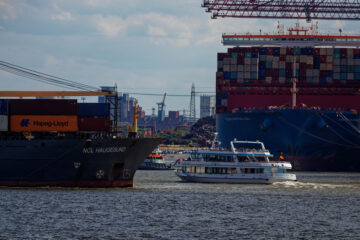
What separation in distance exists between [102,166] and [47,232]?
21567 mm

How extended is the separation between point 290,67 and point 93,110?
53408mm

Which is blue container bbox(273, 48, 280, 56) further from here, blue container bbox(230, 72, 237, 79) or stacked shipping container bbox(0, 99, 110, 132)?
stacked shipping container bbox(0, 99, 110, 132)

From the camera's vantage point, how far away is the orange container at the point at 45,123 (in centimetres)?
6456

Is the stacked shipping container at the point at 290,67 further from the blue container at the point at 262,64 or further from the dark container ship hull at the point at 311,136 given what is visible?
the dark container ship hull at the point at 311,136

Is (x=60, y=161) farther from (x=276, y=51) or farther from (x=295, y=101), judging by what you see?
(x=276, y=51)

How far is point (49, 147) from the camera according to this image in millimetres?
63344

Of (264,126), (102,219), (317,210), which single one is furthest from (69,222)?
(264,126)

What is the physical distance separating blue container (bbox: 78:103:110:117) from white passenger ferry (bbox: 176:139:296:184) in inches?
670

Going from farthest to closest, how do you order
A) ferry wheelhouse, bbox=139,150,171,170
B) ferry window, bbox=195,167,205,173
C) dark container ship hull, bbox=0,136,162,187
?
ferry wheelhouse, bbox=139,150,171,170 → ferry window, bbox=195,167,205,173 → dark container ship hull, bbox=0,136,162,187

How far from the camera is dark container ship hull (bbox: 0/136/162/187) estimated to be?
63.4m

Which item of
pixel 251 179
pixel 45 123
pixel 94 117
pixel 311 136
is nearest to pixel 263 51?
pixel 311 136

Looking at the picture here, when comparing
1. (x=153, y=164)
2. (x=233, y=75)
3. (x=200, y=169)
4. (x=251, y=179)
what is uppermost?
(x=233, y=75)

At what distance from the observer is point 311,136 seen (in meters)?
105

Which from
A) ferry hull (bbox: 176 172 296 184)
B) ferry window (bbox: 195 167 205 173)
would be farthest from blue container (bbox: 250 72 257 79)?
ferry window (bbox: 195 167 205 173)
